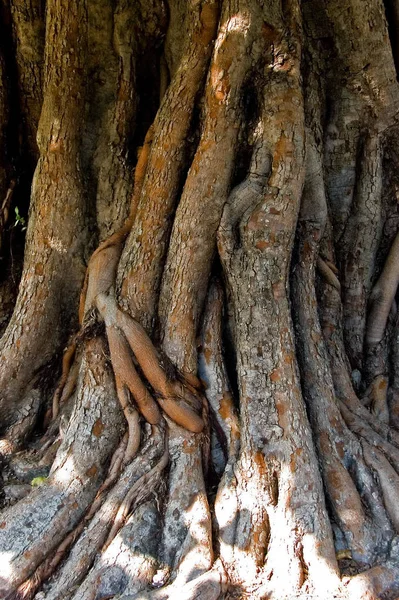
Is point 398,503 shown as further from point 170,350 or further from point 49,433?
point 49,433

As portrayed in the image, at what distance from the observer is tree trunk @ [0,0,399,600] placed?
277cm

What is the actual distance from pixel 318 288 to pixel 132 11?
268 cm

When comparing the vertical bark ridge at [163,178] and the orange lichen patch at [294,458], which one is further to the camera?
the vertical bark ridge at [163,178]

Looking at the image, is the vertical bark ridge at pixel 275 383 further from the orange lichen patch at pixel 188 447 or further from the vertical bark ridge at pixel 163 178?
the vertical bark ridge at pixel 163 178

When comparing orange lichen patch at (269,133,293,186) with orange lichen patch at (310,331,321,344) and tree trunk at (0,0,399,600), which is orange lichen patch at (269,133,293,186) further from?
orange lichen patch at (310,331,321,344)

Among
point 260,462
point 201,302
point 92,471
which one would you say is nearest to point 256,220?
point 201,302

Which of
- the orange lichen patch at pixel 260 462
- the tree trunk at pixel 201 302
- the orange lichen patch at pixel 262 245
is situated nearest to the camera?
the tree trunk at pixel 201 302

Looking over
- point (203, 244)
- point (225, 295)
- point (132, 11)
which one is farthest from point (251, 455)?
point (132, 11)

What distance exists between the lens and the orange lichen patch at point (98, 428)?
3.25 meters

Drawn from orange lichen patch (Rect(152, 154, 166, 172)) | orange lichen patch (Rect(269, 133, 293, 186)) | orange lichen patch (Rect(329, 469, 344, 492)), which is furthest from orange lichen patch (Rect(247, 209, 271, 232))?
orange lichen patch (Rect(329, 469, 344, 492))

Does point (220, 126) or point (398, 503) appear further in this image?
point (220, 126)

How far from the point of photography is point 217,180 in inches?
139

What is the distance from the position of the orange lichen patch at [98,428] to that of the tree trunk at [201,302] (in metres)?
0.01

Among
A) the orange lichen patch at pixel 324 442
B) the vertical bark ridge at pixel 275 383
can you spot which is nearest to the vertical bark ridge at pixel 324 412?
the orange lichen patch at pixel 324 442
